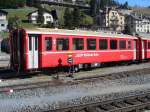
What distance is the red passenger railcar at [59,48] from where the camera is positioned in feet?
82.0

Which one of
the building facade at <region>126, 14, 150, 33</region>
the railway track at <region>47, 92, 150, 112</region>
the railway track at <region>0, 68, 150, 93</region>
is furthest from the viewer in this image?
the building facade at <region>126, 14, 150, 33</region>

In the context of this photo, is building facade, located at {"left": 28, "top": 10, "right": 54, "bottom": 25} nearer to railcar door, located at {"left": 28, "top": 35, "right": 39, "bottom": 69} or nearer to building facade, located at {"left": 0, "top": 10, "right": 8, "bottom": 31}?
building facade, located at {"left": 0, "top": 10, "right": 8, "bottom": 31}

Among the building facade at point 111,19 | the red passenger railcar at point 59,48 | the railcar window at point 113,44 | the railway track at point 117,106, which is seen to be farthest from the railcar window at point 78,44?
the building facade at point 111,19

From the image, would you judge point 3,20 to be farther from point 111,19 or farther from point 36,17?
point 111,19

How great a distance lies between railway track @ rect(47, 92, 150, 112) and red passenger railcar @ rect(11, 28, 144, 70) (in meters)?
9.60

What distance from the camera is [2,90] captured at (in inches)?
766

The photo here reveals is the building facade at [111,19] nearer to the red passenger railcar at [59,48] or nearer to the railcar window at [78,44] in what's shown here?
the red passenger railcar at [59,48]

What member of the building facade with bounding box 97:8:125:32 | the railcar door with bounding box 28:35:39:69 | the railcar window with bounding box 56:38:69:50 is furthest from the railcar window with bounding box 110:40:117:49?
the building facade with bounding box 97:8:125:32

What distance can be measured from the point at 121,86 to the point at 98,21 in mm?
151502

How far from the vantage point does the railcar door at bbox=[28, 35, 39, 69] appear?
81.8 feet

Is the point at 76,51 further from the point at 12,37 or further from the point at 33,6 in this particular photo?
the point at 33,6

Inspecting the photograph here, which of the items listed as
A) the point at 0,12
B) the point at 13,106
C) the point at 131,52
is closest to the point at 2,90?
the point at 13,106

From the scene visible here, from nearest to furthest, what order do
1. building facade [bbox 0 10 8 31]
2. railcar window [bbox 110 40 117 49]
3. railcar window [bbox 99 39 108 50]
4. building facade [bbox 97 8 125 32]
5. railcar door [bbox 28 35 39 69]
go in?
railcar door [bbox 28 35 39 69], railcar window [bbox 99 39 108 50], railcar window [bbox 110 40 117 49], building facade [bbox 0 10 8 31], building facade [bbox 97 8 125 32]

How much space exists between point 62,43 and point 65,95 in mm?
8824
